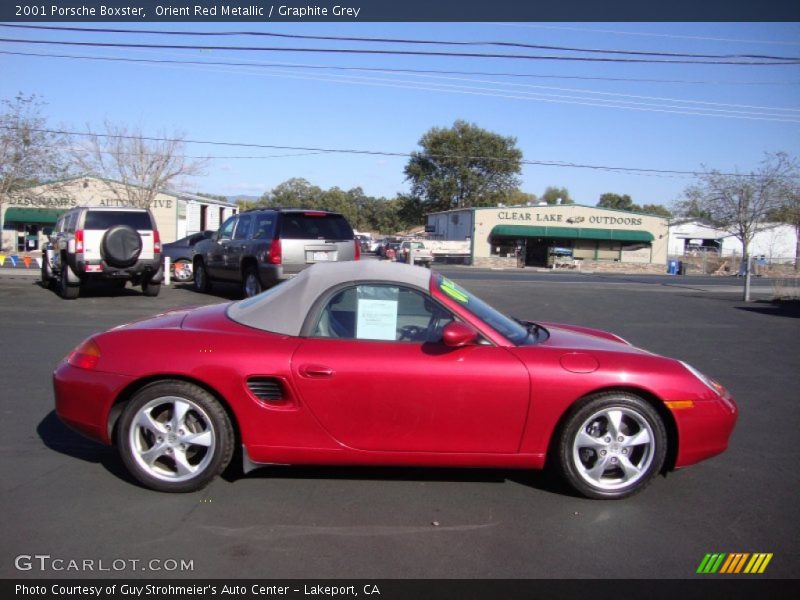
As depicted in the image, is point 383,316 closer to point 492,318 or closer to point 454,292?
point 454,292

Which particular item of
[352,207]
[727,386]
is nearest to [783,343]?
[727,386]

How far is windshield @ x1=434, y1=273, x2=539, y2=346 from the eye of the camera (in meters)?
4.19

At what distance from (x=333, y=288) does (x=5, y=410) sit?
133 inches

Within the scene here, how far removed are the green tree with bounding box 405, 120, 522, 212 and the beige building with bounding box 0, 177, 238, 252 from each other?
31649 millimetres

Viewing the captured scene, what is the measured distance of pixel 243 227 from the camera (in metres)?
13.7

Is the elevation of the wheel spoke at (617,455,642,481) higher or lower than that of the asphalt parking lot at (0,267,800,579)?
higher

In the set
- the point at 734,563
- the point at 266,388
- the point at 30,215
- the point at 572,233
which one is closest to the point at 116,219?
the point at 266,388

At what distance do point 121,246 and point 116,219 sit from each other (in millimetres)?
753

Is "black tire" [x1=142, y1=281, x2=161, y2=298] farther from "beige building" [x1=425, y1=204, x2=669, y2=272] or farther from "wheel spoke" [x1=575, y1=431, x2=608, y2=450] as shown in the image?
"beige building" [x1=425, y1=204, x2=669, y2=272]

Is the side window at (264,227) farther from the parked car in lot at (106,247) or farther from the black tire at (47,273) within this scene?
the black tire at (47,273)

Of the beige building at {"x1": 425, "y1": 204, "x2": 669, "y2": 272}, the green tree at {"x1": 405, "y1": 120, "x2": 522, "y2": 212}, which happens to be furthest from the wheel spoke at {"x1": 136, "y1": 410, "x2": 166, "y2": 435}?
the green tree at {"x1": 405, "y1": 120, "x2": 522, "y2": 212}

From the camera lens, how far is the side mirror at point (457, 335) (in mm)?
3865

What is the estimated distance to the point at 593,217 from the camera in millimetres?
52156

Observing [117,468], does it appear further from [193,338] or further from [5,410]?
[5,410]
